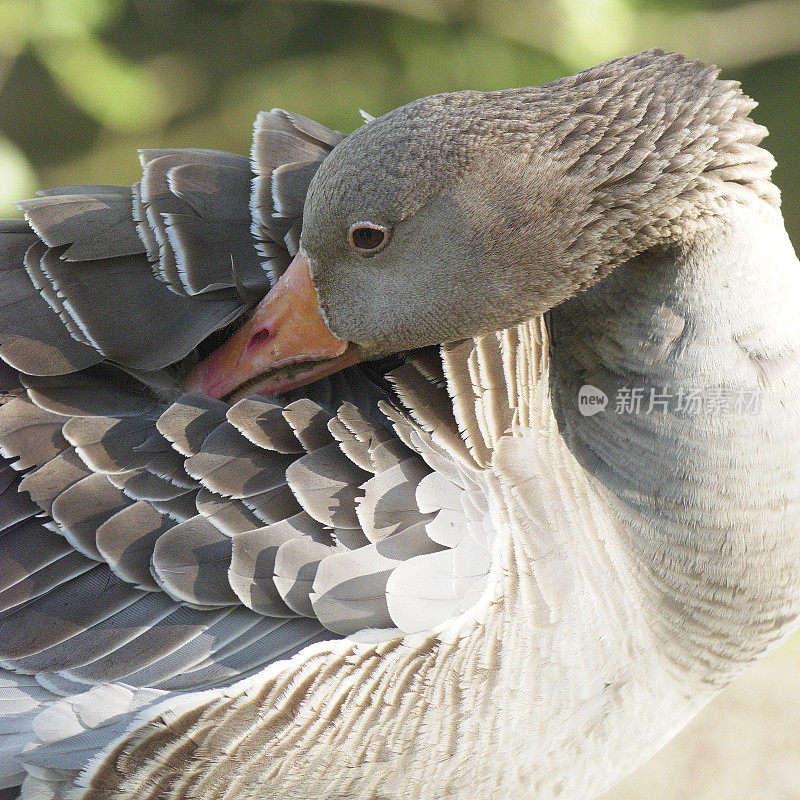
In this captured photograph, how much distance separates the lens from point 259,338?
6.73 feet

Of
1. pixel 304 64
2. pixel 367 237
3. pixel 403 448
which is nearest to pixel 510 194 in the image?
pixel 367 237

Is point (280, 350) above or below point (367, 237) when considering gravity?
below

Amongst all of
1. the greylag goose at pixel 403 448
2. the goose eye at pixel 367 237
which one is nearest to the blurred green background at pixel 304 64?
the greylag goose at pixel 403 448

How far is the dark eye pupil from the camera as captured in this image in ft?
→ 6.20

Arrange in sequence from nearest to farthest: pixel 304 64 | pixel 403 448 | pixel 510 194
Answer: pixel 510 194
pixel 403 448
pixel 304 64

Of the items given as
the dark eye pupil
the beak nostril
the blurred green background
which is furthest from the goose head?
the blurred green background

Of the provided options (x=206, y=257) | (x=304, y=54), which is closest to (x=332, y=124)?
(x=304, y=54)

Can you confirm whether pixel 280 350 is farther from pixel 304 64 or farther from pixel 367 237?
pixel 304 64

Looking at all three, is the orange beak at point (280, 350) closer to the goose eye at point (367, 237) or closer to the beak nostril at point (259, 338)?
the beak nostril at point (259, 338)

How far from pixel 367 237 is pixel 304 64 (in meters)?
4.60

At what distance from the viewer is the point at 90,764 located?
1.88 meters

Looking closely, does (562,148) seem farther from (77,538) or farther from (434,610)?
(77,538)

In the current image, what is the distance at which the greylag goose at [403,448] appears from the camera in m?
1.83

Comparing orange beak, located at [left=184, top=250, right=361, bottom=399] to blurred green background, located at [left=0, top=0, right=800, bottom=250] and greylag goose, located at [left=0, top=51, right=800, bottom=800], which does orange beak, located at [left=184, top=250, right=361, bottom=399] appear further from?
blurred green background, located at [left=0, top=0, right=800, bottom=250]
